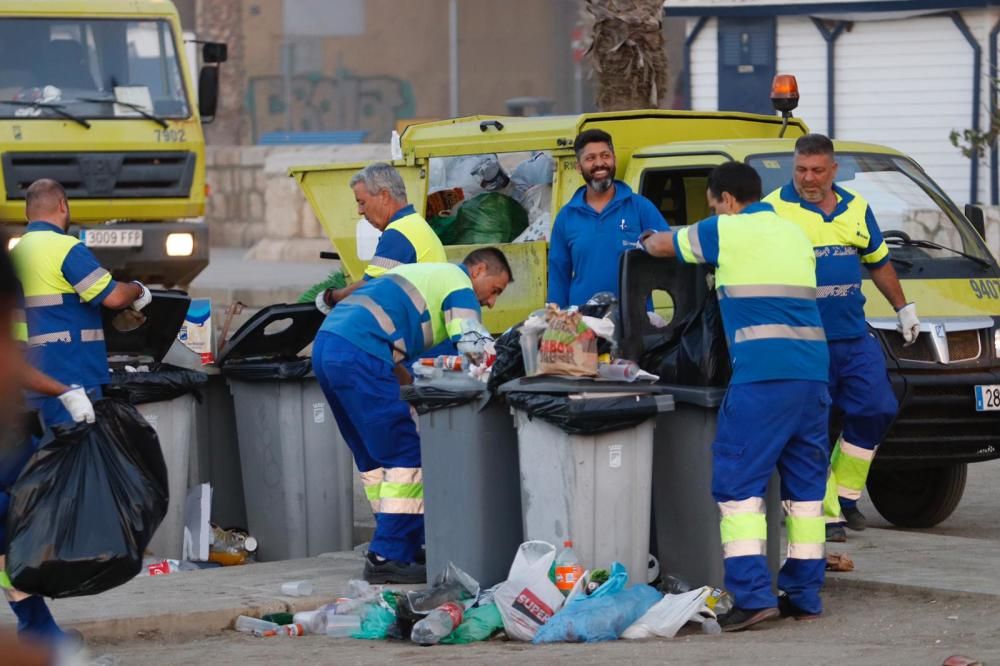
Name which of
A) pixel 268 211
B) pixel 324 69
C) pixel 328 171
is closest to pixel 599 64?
pixel 328 171

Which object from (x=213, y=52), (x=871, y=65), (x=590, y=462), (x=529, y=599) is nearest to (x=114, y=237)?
(x=213, y=52)

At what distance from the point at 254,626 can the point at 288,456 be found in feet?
5.33

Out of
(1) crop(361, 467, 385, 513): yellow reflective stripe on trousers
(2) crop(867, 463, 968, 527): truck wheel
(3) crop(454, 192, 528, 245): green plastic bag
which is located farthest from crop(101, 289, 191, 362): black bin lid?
(2) crop(867, 463, 968, 527): truck wheel

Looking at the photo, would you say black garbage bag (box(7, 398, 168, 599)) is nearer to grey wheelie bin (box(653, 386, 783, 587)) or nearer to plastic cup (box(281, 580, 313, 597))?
plastic cup (box(281, 580, 313, 597))

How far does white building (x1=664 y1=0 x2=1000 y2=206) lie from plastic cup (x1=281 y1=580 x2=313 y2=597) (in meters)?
14.7

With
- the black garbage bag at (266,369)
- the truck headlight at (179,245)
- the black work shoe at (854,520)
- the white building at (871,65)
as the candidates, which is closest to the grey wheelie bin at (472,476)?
the black garbage bag at (266,369)

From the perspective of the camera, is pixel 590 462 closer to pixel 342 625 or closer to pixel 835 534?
pixel 342 625

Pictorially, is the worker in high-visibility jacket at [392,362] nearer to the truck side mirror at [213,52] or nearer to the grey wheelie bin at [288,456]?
the grey wheelie bin at [288,456]

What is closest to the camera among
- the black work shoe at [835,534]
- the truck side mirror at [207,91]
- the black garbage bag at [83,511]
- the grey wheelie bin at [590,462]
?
the black garbage bag at [83,511]

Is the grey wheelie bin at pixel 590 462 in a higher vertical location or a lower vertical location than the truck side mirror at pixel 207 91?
lower

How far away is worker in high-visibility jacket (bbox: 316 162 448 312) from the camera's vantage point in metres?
7.93

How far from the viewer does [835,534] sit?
808 cm

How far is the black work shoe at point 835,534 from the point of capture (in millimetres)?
8047

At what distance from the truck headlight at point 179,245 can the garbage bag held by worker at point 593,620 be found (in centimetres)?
863
